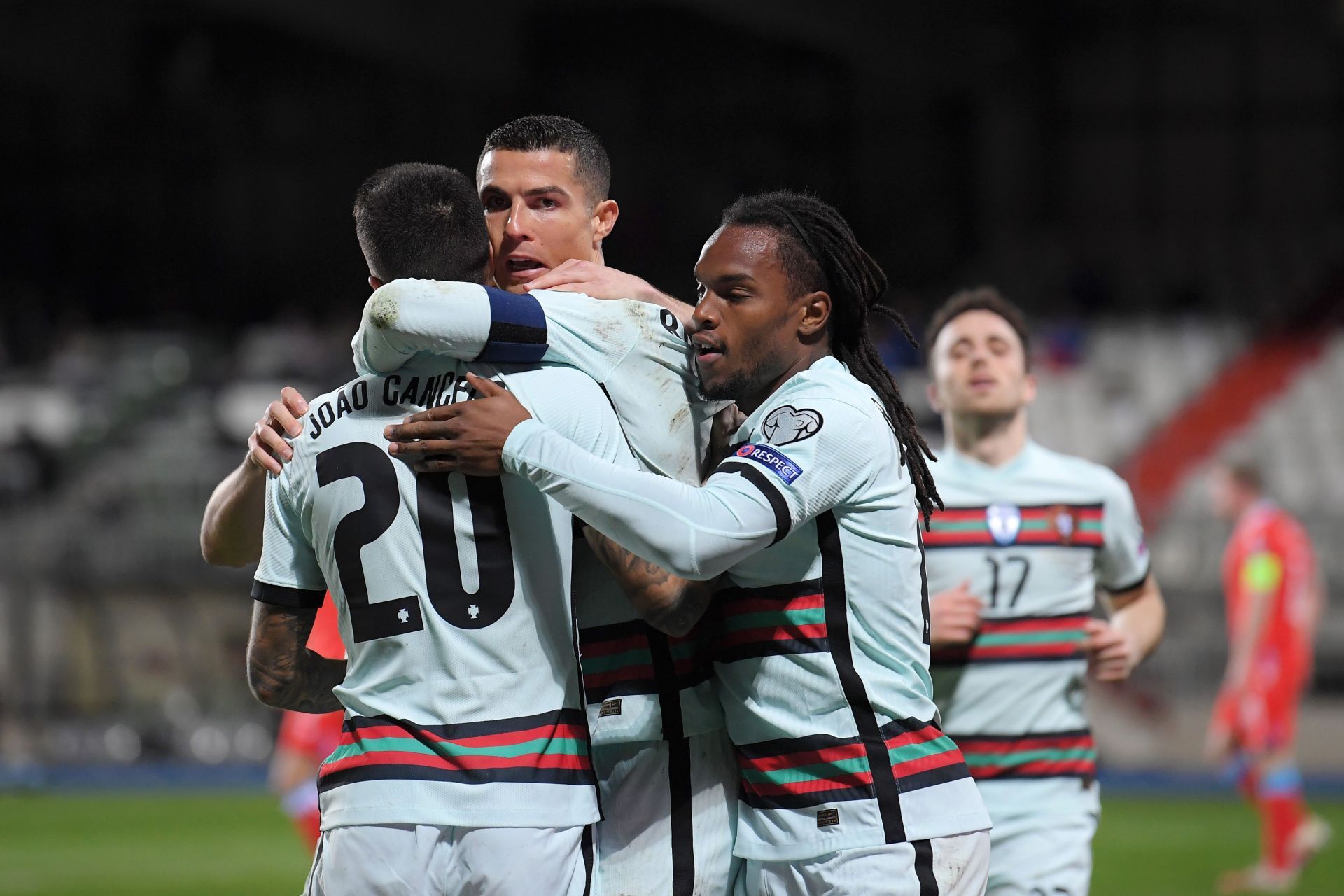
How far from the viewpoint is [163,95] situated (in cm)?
2075

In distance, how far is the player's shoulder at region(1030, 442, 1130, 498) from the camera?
184 inches

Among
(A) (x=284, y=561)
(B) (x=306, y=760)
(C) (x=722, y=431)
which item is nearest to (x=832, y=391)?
(C) (x=722, y=431)

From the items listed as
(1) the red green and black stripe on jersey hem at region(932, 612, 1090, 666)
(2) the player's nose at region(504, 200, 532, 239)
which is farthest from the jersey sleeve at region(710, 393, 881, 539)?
(1) the red green and black stripe on jersey hem at region(932, 612, 1090, 666)

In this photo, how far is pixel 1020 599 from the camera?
451 centimetres

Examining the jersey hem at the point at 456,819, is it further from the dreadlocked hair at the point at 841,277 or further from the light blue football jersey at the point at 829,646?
the dreadlocked hair at the point at 841,277

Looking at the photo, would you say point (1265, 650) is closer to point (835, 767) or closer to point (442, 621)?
point (835, 767)

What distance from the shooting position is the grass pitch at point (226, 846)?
28.3 ft

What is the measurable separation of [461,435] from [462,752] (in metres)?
0.54


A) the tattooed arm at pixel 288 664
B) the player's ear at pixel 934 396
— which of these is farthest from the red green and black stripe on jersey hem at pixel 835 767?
the player's ear at pixel 934 396

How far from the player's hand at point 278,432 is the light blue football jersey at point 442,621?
1.3 inches

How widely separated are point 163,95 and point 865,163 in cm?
914

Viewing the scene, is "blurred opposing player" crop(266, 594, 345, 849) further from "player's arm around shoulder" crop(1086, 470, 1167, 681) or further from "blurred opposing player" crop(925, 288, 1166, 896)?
"player's arm around shoulder" crop(1086, 470, 1167, 681)

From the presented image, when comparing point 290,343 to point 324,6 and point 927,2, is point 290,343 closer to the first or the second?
point 324,6

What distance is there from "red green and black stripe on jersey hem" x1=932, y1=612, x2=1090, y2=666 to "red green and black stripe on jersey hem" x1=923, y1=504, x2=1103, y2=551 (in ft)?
0.70
